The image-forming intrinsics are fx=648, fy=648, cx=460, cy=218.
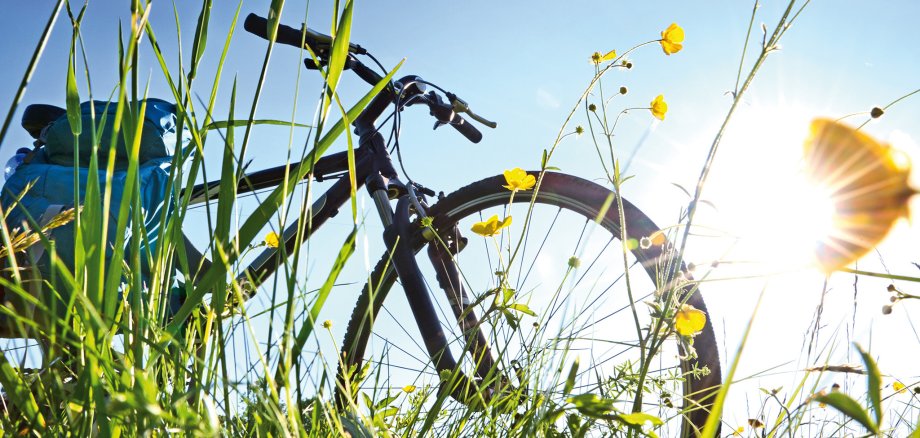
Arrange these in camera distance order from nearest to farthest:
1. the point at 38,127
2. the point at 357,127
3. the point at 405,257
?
the point at 405,257 < the point at 357,127 < the point at 38,127

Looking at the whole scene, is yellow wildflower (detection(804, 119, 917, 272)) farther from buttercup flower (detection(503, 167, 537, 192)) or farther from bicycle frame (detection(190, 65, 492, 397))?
bicycle frame (detection(190, 65, 492, 397))

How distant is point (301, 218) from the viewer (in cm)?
45

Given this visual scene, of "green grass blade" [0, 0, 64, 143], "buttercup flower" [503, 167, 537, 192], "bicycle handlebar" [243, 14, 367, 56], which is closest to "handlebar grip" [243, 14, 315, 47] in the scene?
"bicycle handlebar" [243, 14, 367, 56]

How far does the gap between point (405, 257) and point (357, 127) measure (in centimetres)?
56

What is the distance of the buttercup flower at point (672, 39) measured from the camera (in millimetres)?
861

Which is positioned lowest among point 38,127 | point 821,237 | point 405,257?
point 821,237

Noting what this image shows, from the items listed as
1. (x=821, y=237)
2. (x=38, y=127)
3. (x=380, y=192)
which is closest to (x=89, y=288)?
(x=821, y=237)

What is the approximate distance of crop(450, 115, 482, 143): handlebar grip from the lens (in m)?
2.16

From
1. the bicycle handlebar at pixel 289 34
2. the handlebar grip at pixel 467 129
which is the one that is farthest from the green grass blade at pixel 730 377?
the handlebar grip at pixel 467 129

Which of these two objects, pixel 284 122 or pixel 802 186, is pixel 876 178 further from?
pixel 284 122

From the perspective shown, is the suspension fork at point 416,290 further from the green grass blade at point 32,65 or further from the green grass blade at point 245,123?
the green grass blade at point 32,65

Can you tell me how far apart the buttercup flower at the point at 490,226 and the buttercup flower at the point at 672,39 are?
1.05 ft

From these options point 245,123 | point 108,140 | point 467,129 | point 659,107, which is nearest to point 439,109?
point 467,129

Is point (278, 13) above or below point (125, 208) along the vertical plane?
above
